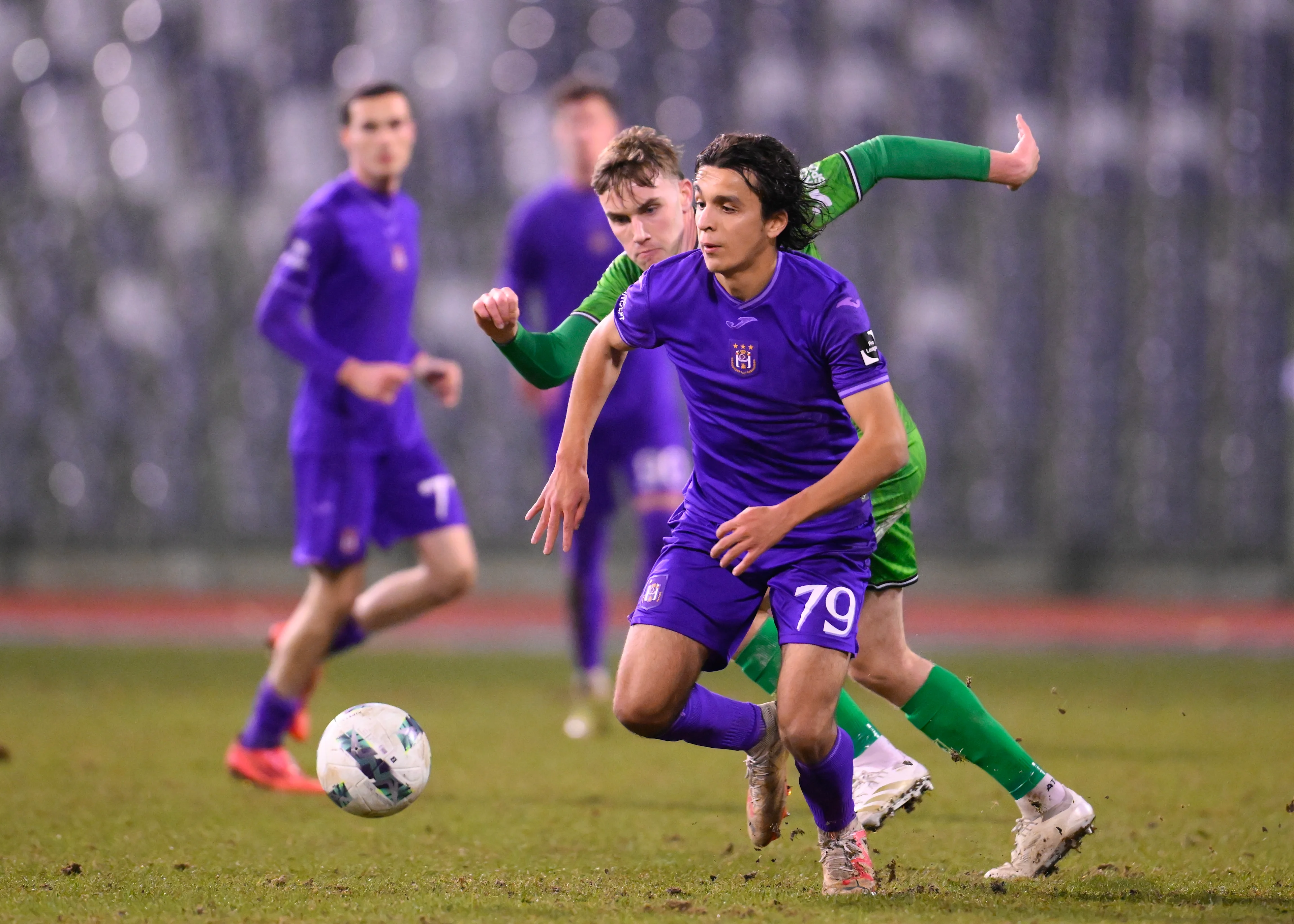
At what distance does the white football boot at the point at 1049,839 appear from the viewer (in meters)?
3.60

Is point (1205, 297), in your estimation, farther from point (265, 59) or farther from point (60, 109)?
point (60, 109)

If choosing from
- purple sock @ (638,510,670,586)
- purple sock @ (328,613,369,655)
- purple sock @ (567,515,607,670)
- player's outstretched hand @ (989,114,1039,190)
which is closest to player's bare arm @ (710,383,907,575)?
player's outstretched hand @ (989,114,1039,190)

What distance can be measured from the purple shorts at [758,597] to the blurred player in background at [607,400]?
2.50m

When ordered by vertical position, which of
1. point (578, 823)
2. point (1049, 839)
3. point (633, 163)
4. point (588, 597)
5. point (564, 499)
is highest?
point (633, 163)

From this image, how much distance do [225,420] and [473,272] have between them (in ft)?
8.06

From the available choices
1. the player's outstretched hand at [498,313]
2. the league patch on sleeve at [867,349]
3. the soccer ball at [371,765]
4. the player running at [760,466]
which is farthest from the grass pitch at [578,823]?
the player's outstretched hand at [498,313]

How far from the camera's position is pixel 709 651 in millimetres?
3535

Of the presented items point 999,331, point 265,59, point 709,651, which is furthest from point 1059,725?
point 265,59

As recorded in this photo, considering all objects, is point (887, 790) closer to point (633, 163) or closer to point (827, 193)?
point (827, 193)

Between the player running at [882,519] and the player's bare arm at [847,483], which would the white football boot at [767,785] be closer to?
the player running at [882,519]

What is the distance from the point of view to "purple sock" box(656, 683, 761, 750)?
3.58 metres

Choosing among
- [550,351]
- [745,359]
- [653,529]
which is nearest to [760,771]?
[745,359]

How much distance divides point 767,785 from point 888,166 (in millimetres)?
1564

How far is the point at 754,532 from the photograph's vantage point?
325 centimetres
